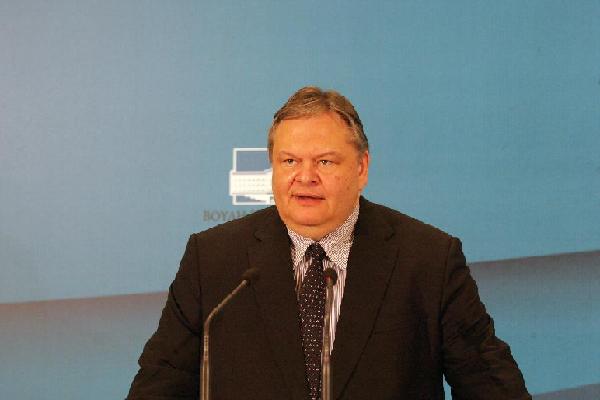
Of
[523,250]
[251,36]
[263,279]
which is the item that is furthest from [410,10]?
[263,279]

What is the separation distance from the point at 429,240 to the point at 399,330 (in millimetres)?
263

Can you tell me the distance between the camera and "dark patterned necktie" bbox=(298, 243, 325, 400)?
6.53ft

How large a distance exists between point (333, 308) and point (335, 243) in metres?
0.17

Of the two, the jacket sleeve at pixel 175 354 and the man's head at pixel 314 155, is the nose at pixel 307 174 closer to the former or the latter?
the man's head at pixel 314 155

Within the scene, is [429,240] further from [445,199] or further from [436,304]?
[445,199]

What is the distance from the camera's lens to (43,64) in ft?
10.8

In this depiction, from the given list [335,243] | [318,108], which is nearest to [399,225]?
[335,243]

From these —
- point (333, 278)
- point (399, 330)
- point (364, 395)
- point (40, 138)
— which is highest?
point (40, 138)

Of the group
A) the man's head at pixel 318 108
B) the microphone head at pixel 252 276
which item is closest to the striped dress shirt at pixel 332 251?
the man's head at pixel 318 108

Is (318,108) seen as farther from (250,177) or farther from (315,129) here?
(250,177)

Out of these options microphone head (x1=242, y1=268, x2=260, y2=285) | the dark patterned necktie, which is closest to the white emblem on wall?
the dark patterned necktie

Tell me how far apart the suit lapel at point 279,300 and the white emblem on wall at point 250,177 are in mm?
948

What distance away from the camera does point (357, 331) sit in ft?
6.59

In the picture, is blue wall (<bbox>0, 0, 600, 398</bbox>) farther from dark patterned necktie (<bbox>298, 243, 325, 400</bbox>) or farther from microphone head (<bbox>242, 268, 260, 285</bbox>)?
microphone head (<bbox>242, 268, 260, 285</bbox>)
